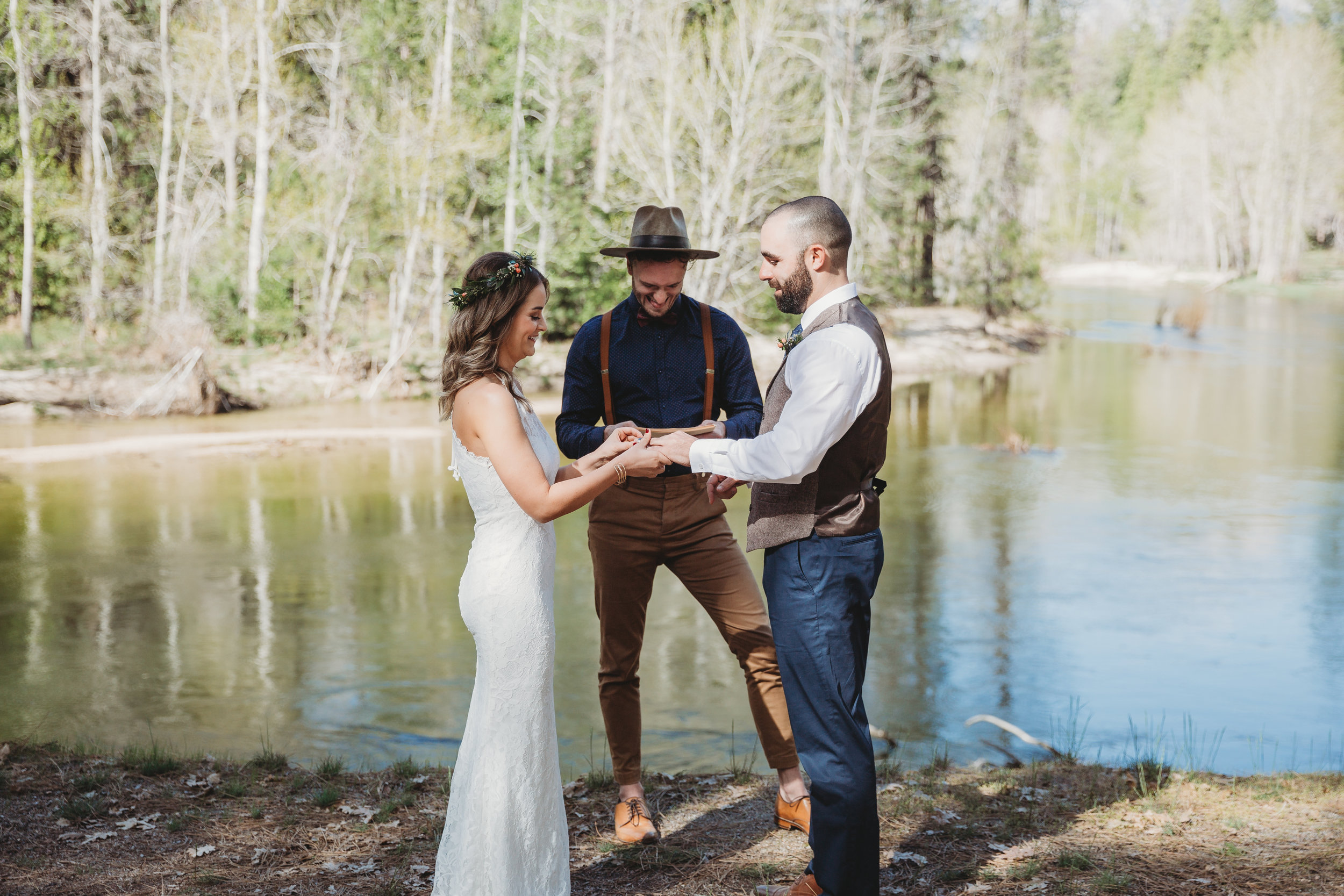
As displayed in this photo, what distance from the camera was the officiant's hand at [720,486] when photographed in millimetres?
3770

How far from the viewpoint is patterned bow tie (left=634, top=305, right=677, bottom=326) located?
4363 millimetres

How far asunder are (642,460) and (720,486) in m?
0.41

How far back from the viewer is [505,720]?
11.0 feet

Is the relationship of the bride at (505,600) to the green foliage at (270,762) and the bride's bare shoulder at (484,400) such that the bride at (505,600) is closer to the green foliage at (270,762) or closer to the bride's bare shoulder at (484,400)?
the bride's bare shoulder at (484,400)

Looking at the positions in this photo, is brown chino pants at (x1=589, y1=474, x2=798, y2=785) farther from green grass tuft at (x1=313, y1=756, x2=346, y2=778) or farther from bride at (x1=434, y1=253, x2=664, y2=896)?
green grass tuft at (x1=313, y1=756, x2=346, y2=778)

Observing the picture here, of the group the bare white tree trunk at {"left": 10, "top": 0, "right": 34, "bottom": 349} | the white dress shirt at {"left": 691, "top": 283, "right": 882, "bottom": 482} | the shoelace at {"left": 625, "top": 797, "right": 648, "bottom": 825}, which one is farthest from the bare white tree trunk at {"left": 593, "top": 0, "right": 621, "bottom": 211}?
the white dress shirt at {"left": 691, "top": 283, "right": 882, "bottom": 482}

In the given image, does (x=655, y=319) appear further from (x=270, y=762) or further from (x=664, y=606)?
(x=664, y=606)

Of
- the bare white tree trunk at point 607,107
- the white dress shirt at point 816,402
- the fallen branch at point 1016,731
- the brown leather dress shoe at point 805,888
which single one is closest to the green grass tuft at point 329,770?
the brown leather dress shoe at point 805,888

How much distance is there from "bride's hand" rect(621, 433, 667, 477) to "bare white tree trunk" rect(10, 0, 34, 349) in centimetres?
2111

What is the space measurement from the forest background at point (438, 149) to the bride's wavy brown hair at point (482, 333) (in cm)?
1769

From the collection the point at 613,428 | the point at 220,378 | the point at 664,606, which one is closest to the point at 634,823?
the point at 613,428

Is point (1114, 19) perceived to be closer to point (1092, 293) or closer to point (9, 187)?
point (1092, 293)

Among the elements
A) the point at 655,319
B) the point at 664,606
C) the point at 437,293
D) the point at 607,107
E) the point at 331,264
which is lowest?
the point at 664,606

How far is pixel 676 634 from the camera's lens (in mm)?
8367
